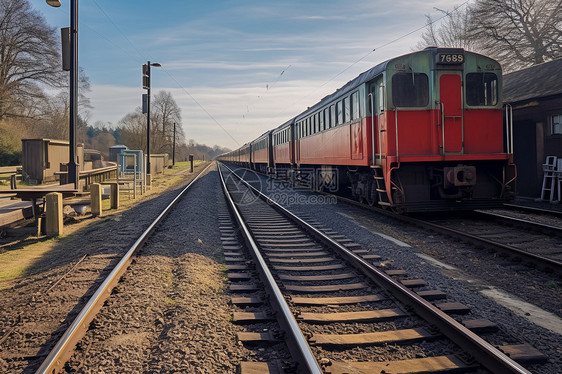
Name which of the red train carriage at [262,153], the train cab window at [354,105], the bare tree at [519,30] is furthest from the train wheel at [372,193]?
the bare tree at [519,30]

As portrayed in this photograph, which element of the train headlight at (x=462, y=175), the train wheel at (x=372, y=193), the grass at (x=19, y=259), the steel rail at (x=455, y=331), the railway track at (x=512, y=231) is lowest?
the grass at (x=19, y=259)

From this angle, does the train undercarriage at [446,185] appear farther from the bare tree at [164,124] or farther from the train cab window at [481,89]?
the bare tree at [164,124]

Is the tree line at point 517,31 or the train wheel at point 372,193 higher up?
the tree line at point 517,31

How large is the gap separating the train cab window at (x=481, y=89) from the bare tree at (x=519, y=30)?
21.4 meters

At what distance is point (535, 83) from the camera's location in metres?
15.4

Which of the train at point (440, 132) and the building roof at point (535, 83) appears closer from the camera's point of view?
the train at point (440, 132)

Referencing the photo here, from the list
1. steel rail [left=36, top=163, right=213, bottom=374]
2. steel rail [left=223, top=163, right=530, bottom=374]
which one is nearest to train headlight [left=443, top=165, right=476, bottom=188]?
steel rail [left=223, top=163, right=530, bottom=374]

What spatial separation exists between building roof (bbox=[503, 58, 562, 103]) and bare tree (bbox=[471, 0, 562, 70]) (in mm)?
10976

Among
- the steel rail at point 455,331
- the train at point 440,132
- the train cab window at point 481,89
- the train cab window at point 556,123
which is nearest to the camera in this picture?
the steel rail at point 455,331

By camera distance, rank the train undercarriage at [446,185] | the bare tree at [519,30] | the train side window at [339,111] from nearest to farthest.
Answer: the train undercarriage at [446,185] < the train side window at [339,111] < the bare tree at [519,30]

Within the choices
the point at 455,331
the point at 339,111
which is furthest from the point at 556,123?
the point at 455,331

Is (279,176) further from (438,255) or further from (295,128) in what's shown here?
(438,255)

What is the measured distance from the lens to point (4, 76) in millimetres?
28359

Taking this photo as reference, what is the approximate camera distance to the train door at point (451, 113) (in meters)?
9.17
